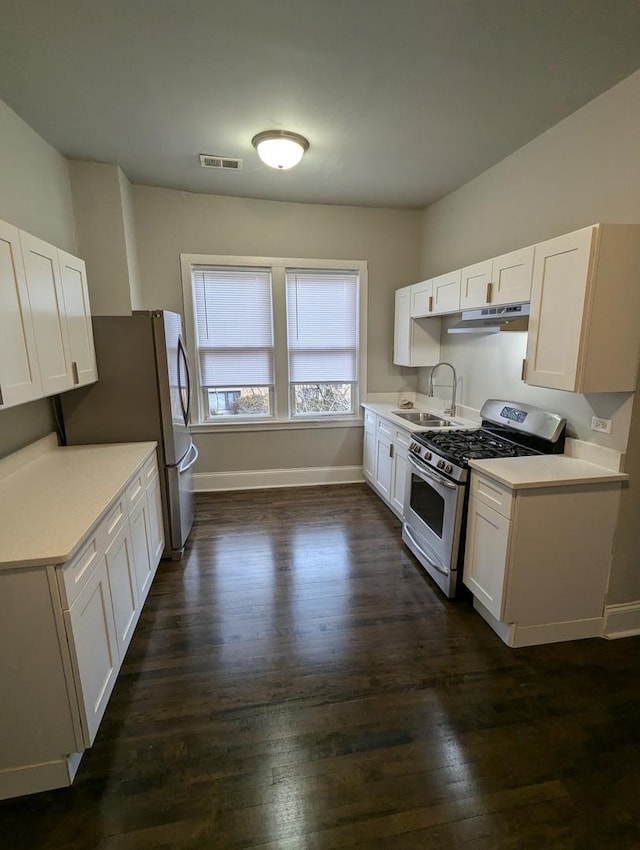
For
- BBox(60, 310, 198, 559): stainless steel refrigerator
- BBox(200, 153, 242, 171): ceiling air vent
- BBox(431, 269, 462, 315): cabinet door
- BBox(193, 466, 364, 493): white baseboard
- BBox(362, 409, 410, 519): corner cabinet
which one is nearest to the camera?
BBox(60, 310, 198, 559): stainless steel refrigerator

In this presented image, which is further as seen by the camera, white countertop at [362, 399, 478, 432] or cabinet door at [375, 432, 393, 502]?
cabinet door at [375, 432, 393, 502]

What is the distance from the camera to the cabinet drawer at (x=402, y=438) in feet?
11.0

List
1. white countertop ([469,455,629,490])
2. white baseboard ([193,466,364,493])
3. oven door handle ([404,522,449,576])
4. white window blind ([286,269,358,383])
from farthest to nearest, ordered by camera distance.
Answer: white baseboard ([193,466,364,493])
white window blind ([286,269,358,383])
oven door handle ([404,522,449,576])
white countertop ([469,455,629,490])

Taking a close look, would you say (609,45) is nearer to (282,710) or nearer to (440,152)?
(440,152)

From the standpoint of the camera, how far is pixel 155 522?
9.37ft

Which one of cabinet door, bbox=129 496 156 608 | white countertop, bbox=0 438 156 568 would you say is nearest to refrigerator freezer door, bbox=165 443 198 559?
white countertop, bbox=0 438 156 568

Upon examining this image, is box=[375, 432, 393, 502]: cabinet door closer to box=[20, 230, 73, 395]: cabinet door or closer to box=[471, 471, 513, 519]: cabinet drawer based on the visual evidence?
box=[471, 471, 513, 519]: cabinet drawer

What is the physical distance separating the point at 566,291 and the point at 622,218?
0.51 meters

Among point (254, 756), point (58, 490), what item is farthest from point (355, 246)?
point (254, 756)

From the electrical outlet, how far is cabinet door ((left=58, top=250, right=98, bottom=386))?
120 inches

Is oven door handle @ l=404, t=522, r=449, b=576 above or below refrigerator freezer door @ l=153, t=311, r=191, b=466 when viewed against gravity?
below

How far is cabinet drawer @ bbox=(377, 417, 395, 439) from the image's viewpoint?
3.73 meters

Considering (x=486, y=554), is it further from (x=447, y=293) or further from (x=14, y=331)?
(x=14, y=331)

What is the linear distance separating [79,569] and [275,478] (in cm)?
301
